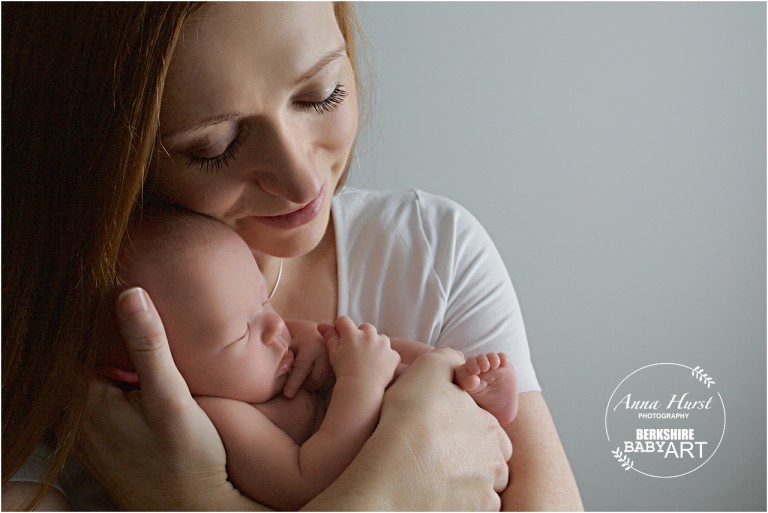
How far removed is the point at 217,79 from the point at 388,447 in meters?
0.53

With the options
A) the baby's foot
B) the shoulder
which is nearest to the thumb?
the baby's foot

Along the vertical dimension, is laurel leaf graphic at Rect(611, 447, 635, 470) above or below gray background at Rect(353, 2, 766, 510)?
below

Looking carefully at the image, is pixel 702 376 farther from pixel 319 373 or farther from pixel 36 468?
pixel 36 468

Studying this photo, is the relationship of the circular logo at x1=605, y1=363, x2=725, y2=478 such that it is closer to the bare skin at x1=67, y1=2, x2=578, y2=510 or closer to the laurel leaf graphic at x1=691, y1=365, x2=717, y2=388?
the laurel leaf graphic at x1=691, y1=365, x2=717, y2=388

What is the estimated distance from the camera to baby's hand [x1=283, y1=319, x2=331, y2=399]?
1172mm

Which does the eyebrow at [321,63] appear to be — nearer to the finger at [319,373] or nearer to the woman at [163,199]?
the woman at [163,199]

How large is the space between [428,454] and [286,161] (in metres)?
0.45

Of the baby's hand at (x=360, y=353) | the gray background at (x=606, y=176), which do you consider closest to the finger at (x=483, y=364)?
the baby's hand at (x=360, y=353)

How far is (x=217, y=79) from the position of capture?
928mm

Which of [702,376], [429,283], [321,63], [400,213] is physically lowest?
[702,376]

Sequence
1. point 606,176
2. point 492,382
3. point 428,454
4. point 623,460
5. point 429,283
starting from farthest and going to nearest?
point 623,460 < point 606,176 < point 429,283 < point 492,382 < point 428,454

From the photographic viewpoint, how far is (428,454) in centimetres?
105

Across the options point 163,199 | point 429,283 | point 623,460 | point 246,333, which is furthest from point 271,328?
point 623,460

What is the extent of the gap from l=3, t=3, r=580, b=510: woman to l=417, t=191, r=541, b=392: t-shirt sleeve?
18 cm
